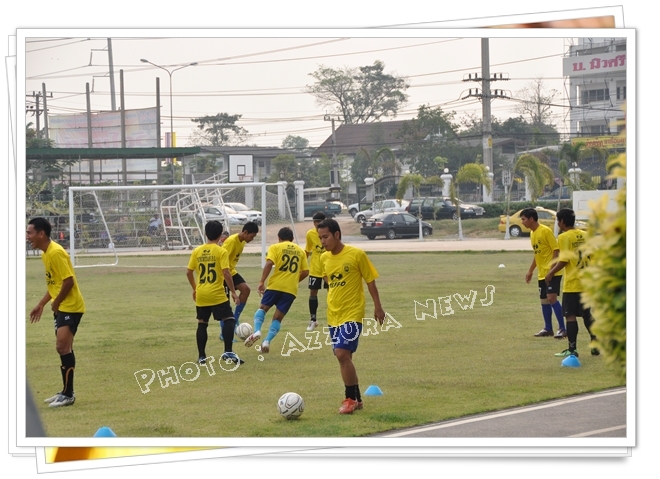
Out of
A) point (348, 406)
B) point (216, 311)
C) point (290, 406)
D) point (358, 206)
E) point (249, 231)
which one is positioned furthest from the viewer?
point (358, 206)

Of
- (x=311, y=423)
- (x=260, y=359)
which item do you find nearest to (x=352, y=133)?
(x=260, y=359)

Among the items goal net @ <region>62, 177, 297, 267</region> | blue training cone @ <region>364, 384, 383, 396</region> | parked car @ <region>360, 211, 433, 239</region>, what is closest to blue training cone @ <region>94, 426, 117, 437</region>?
blue training cone @ <region>364, 384, 383, 396</region>

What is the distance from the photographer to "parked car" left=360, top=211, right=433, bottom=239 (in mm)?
43344

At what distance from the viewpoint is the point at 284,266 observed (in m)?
12.5

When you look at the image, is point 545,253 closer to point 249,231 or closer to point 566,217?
point 566,217

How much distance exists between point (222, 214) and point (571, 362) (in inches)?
850

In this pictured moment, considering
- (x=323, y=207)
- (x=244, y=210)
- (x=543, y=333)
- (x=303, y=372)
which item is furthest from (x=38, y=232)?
(x=323, y=207)

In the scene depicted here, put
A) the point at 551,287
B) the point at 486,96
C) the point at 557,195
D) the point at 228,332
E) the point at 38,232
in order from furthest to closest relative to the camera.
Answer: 1. the point at 557,195
2. the point at 486,96
3. the point at 551,287
4. the point at 228,332
5. the point at 38,232

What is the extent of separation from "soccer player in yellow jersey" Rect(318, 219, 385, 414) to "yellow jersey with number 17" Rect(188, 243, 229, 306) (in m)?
2.61

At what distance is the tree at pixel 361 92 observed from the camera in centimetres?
4666

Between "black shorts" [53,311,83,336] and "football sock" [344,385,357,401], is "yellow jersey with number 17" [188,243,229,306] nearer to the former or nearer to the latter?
"black shorts" [53,311,83,336]

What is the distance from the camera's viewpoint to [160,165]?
43094 millimetres

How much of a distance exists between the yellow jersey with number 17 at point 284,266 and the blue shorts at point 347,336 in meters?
3.47
